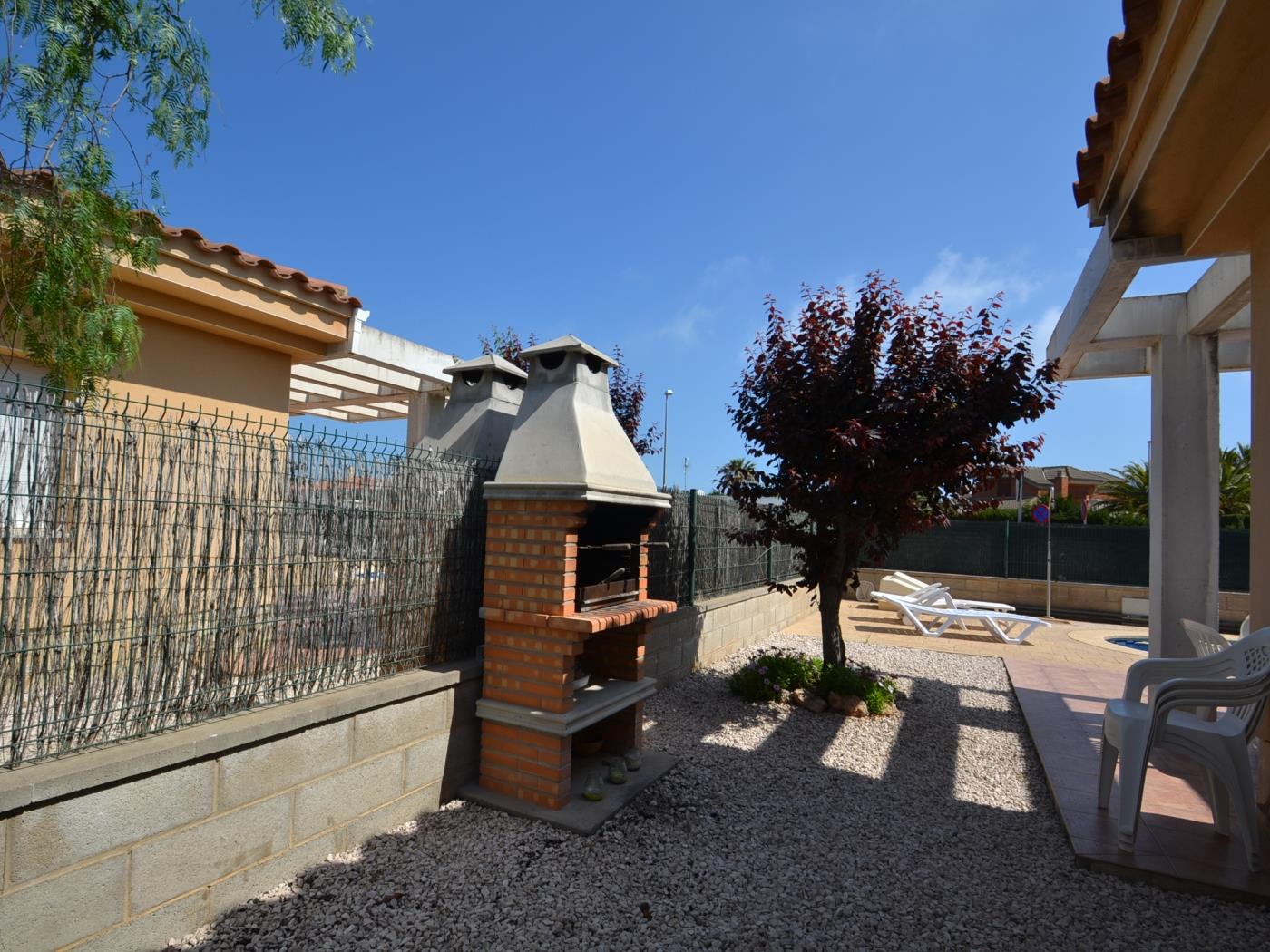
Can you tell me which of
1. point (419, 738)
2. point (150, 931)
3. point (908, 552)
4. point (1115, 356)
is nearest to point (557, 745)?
point (419, 738)

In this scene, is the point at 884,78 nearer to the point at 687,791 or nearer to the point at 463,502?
the point at 463,502

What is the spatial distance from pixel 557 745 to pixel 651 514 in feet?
5.67

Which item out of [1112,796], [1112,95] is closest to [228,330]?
[1112,95]

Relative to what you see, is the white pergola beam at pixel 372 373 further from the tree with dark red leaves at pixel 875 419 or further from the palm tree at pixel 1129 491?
the palm tree at pixel 1129 491

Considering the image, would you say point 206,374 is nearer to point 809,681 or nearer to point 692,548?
point 692,548

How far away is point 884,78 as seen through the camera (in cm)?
575

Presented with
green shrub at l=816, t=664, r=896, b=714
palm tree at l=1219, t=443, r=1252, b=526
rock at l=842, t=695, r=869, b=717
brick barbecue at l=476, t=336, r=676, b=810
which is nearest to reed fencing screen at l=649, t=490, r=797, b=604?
green shrub at l=816, t=664, r=896, b=714

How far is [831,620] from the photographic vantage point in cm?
700

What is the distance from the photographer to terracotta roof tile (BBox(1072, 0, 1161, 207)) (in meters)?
3.14

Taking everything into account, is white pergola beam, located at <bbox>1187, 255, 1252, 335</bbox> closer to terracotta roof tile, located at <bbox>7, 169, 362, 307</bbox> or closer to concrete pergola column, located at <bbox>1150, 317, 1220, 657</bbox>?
concrete pergola column, located at <bbox>1150, 317, 1220, 657</bbox>

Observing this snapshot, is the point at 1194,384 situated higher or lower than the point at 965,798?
higher

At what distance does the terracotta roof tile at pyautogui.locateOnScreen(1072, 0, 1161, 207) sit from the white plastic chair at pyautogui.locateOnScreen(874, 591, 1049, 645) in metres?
7.95

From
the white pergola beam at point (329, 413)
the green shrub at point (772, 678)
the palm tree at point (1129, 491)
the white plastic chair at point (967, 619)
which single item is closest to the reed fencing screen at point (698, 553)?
the green shrub at point (772, 678)

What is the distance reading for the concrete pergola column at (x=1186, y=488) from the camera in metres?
6.46
